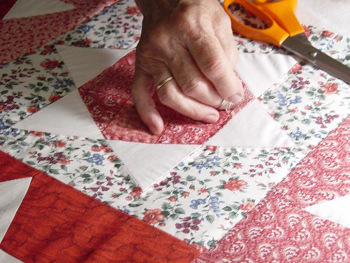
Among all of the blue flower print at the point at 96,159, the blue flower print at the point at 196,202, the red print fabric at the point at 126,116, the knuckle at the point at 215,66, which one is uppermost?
the knuckle at the point at 215,66

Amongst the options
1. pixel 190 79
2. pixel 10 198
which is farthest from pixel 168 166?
pixel 10 198

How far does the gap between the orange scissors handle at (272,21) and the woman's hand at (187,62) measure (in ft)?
0.48

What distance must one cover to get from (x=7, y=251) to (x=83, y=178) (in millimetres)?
151

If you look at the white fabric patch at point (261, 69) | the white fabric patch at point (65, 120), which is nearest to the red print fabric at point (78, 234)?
the white fabric patch at point (65, 120)

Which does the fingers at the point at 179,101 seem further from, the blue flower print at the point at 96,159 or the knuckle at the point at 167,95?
the blue flower print at the point at 96,159

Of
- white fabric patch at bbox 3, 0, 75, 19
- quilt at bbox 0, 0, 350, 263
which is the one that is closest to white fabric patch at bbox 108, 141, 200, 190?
quilt at bbox 0, 0, 350, 263

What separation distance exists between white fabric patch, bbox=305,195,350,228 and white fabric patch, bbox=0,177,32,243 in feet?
1.38

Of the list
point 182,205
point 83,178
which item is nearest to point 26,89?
point 83,178

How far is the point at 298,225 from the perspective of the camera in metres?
0.65

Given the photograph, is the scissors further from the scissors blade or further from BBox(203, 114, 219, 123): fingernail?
BBox(203, 114, 219, 123): fingernail

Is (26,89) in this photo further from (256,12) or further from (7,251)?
(256,12)

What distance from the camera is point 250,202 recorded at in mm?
690

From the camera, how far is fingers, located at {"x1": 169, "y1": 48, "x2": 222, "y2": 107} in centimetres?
77

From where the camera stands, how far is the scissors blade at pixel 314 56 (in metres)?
0.85
